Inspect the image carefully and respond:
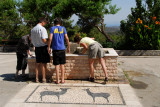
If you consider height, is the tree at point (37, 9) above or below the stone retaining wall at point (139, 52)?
above

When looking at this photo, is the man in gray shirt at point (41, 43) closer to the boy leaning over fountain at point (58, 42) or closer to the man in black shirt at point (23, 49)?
the boy leaning over fountain at point (58, 42)

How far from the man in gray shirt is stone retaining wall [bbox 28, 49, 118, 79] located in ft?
1.07

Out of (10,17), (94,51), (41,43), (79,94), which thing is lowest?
(79,94)

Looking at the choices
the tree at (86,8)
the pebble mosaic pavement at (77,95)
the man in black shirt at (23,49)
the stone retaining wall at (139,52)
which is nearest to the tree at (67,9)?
the tree at (86,8)

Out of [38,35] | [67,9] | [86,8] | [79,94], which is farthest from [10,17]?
[79,94]

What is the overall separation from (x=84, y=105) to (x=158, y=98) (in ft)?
5.50

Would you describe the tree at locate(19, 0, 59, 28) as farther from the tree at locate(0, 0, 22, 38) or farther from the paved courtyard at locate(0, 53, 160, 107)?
the paved courtyard at locate(0, 53, 160, 107)

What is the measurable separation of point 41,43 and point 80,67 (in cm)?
129

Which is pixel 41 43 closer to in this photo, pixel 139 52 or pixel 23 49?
pixel 23 49

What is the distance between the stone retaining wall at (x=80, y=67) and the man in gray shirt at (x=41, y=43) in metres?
0.33

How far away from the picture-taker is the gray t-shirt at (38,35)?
520 centimetres

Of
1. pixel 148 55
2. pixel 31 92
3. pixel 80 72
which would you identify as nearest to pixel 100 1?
pixel 148 55

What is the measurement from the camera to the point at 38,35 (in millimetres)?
5238

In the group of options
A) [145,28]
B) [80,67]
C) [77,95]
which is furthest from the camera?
[145,28]
